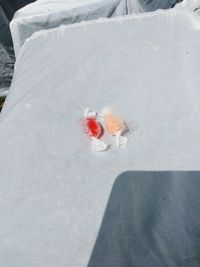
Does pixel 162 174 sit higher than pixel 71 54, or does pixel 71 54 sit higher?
pixel 71 54

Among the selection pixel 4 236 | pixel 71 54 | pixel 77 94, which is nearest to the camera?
pixel 4 236

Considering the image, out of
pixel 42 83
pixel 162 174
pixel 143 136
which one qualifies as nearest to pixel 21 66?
pixel 42 83

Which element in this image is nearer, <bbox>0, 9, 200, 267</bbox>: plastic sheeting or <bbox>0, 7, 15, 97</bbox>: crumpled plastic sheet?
<bbox>0, 9, 200, 267</bbox>: plastic sheeting

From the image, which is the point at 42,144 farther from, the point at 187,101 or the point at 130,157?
the point at 187,101

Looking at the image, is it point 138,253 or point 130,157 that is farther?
point 130,157

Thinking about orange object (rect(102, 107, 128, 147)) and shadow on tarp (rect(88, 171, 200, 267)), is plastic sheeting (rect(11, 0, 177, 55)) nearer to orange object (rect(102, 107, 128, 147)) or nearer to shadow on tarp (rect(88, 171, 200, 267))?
orange object (rect(102, 107, 128, 147))

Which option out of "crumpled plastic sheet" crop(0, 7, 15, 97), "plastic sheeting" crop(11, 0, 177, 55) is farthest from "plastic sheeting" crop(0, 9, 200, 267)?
A: "crumpled plastic sheet" crop(0, 7, 15, 97)

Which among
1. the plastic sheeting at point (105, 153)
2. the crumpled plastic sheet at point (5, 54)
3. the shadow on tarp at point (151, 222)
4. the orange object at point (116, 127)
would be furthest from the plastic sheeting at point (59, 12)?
the shadow on tarp at point (151, 222)
